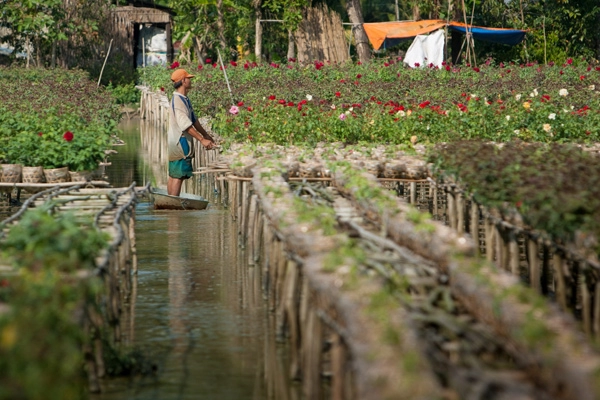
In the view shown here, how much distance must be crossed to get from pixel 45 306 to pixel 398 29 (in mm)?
28009

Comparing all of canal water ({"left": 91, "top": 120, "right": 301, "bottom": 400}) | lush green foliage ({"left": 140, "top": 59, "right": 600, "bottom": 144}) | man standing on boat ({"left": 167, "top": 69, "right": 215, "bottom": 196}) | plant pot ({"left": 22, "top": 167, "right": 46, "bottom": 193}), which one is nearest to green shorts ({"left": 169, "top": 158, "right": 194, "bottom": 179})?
man standing on boat ({"left": 167, "top": 69, "right": 215, "bottom": 196})

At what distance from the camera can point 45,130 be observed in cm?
1434

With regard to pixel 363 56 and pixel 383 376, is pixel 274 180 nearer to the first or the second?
pixel 383 376

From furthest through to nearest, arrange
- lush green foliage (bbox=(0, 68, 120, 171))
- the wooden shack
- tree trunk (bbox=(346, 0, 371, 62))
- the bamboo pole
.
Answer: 1. the wooden shack
2. tree trunk (bbox=(346, 0, 371, 62))
3. lush green foliage (bbox=(0, 68, 120, 171))
4. the bamboo pole

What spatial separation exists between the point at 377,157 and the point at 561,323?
7.44m

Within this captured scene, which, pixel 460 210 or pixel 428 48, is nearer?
pixel 460 210

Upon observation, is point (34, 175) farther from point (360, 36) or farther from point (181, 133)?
point (360, 36)

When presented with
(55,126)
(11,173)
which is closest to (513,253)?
(11,173)

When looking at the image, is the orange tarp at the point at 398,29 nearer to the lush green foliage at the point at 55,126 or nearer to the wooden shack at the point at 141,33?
the wooden shack at the point at 141,33

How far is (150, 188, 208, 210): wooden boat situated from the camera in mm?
14485

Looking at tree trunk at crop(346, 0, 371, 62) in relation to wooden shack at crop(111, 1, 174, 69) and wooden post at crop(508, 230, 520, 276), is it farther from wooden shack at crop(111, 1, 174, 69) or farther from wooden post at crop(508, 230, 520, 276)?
wooden post at crop(508, 230, 520, 276)

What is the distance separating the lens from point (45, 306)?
17.5 feet

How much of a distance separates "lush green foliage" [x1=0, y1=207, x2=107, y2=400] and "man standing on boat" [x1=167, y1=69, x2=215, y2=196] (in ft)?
20.8

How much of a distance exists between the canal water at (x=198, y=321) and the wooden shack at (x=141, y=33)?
80.8ft
